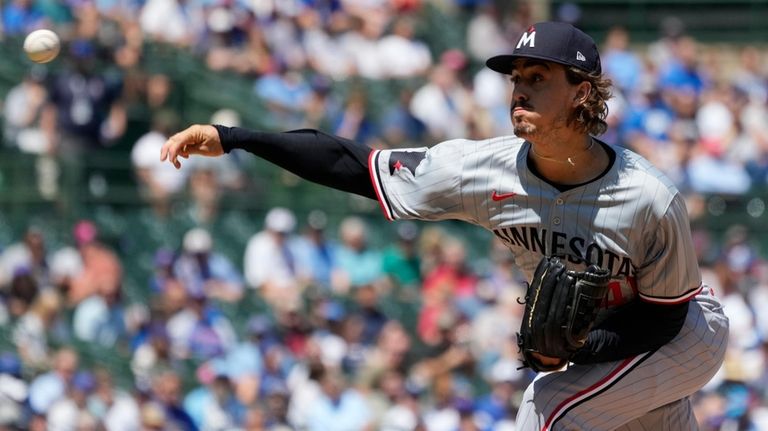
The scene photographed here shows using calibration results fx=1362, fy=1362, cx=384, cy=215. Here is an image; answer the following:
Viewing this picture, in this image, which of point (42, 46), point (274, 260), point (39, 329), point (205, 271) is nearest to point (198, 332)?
point (205, 271)

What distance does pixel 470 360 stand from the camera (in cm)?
1013

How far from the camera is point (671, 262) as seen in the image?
4.53 meters

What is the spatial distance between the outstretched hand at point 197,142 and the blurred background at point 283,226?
4.96 meters

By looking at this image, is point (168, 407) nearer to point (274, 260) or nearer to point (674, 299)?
point (274, 260)

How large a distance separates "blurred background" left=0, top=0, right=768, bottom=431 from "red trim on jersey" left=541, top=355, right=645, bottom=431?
188 inches

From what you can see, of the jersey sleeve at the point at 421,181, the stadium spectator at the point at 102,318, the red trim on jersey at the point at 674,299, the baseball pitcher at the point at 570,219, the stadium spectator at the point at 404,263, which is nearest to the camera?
the baseball pitcher at the point at 570,219

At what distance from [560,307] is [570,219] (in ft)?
1.17

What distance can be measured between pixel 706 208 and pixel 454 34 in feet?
12.1

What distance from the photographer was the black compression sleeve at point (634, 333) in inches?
182

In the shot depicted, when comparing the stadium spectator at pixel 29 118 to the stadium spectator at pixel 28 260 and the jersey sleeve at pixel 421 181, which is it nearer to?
the stadium spectator at pixel 28 260

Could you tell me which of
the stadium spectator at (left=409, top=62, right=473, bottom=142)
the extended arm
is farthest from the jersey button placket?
the stadium spectator at (left=409, top=62, right=473, bottom=142)

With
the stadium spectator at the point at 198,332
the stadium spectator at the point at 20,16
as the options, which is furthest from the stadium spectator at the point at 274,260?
the stadium spectator at the point at 20,16

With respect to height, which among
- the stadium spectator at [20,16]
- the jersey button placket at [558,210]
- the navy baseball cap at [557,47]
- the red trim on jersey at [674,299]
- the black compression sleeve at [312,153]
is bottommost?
the red trim on jersey at [674,299]

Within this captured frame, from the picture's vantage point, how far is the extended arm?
15.7ft
